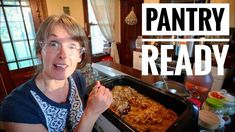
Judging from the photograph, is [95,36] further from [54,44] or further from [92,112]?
[92,112]

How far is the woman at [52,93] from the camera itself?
0.61 meters

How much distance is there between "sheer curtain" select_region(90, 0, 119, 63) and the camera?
322 centimetres

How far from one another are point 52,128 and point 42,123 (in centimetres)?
8

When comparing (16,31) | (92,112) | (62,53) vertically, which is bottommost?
(92,112)

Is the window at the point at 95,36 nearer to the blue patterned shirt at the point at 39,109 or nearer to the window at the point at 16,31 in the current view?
the window at the point at 16,31

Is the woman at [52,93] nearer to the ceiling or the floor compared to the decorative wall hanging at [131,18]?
nearer to the floor

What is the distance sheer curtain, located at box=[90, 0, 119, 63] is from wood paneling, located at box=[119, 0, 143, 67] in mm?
227

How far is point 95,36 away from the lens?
11.4ft

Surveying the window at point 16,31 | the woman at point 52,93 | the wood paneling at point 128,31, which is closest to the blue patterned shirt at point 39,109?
the woman at point 52,93

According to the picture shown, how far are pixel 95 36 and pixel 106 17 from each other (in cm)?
49

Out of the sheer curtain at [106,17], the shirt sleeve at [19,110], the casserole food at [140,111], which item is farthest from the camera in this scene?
the sheer curtain at [106,17]

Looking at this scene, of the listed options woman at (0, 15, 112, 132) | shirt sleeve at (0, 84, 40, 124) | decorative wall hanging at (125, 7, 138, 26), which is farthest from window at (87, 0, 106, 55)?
shirt sleeve at (0, 84, 40, 124)

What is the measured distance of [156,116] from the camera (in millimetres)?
803

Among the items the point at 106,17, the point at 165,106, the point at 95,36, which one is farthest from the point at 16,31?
the point at 165,106
